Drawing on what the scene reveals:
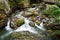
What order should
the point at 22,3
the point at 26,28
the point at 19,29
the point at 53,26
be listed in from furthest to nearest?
the point at 22,3
the point at 26,28
the point at 19,29
the point at 53,26

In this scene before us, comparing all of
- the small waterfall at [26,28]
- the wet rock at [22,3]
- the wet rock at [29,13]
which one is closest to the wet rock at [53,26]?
the small waterfall at [26,28]

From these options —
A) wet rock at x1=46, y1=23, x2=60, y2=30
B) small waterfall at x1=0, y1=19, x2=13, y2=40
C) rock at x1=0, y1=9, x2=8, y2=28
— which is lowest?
small waterfall at x1=0, y1=19, x2=13, y2=40

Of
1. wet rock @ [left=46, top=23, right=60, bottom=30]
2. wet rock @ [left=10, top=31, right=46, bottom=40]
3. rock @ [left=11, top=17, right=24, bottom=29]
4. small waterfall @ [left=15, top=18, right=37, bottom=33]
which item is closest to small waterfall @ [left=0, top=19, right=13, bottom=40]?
rock @ [left=11, top=17, right=24, bottom=29]

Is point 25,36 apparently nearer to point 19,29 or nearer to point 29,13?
point 19,29

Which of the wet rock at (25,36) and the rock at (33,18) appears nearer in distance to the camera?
the wet rock at (25,36)

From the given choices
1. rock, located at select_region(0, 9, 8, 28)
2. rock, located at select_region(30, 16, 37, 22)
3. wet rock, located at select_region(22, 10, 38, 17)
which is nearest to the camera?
rock, located at select_region(0, 9, 8, 28)

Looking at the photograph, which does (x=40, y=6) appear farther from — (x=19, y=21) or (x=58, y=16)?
(x=58, y=16)

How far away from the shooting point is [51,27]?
8.11 metres

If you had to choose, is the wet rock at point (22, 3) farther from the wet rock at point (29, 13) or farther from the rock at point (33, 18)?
the rock at point (33, 18)

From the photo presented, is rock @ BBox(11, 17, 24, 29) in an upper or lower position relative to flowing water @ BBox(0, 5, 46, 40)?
upper

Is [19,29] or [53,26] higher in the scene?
[53,26]

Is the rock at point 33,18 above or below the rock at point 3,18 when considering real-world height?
below

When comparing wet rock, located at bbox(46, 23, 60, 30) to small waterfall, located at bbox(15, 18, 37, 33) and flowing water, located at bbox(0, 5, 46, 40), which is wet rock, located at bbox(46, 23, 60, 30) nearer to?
flowing water, located at bbox(0, 5, 46, 40)

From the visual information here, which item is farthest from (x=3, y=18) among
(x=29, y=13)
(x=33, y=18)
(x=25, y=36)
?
(x=29, y=13)
